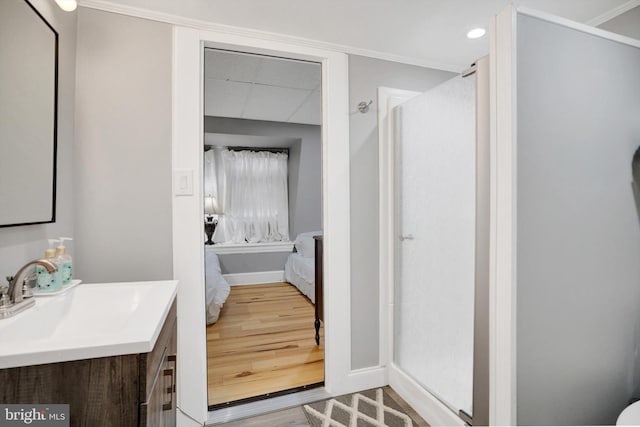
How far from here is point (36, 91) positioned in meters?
1.14

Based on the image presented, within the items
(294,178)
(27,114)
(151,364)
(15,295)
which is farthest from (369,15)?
(294,178)

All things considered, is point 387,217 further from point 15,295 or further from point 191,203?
point 15,295

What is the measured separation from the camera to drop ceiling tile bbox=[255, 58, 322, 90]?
236 centimetres

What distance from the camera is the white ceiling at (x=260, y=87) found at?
2.31 m

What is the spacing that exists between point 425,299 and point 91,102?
2116 millimetres

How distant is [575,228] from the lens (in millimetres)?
1134

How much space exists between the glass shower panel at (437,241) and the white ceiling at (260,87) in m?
0.90

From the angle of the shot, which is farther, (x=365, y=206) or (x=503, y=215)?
(x=365, y=206)

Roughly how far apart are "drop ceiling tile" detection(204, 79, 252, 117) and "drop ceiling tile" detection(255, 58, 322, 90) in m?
0.26

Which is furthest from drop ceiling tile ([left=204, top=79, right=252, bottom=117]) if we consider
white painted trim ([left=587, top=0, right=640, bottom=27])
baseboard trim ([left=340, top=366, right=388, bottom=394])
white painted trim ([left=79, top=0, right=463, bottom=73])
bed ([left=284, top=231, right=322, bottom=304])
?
baseboard trim ([left=340, top=366, right=388, bottom=394])

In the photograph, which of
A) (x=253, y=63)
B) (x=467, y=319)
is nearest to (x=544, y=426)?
(x=467, y=319)

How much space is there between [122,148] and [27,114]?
1.45 feet

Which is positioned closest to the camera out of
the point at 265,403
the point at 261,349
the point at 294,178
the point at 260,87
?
the point at 265,403

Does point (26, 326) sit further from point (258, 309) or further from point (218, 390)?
point (258, 309)
